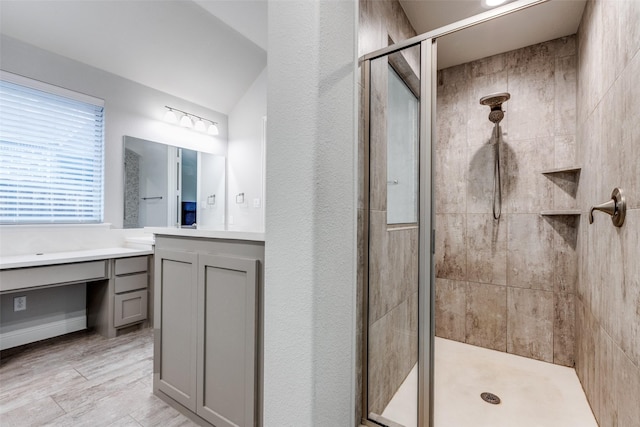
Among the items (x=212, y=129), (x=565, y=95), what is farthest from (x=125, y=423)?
(x=565, y=95)

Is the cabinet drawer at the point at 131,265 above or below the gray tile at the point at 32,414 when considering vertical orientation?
above

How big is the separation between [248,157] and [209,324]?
280 cm

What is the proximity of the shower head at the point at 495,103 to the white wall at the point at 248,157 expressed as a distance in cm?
246

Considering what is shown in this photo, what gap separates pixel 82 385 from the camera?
193 cm

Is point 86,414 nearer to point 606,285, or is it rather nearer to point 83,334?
point 83,334

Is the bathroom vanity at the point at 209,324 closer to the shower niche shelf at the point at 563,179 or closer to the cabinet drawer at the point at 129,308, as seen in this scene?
the cabinet drawer at the point at 129,308

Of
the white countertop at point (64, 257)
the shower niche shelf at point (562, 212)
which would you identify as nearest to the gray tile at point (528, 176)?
the shower niche shelf at point (562, 212)

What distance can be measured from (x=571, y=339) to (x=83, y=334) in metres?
4.04

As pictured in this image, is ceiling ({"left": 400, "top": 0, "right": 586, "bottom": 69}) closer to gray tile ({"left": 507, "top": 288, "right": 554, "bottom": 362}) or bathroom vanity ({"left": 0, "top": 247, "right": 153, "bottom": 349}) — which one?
gray tile ({"left": 507, "top": 288, "right": 554, "bottom": 362})

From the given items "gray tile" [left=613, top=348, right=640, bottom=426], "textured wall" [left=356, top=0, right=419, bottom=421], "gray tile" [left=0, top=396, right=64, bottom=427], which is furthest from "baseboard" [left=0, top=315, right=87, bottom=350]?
"gray tile" [left=613, top=348, right=640, bottom=426]

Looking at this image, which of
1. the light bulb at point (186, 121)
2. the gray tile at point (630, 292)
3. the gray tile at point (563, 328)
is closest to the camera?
the gray tile at point (630, 292)

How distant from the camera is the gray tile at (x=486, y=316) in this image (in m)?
2.39

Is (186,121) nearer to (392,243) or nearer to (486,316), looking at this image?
(392,243)

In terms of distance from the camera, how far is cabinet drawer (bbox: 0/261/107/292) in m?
2.14
